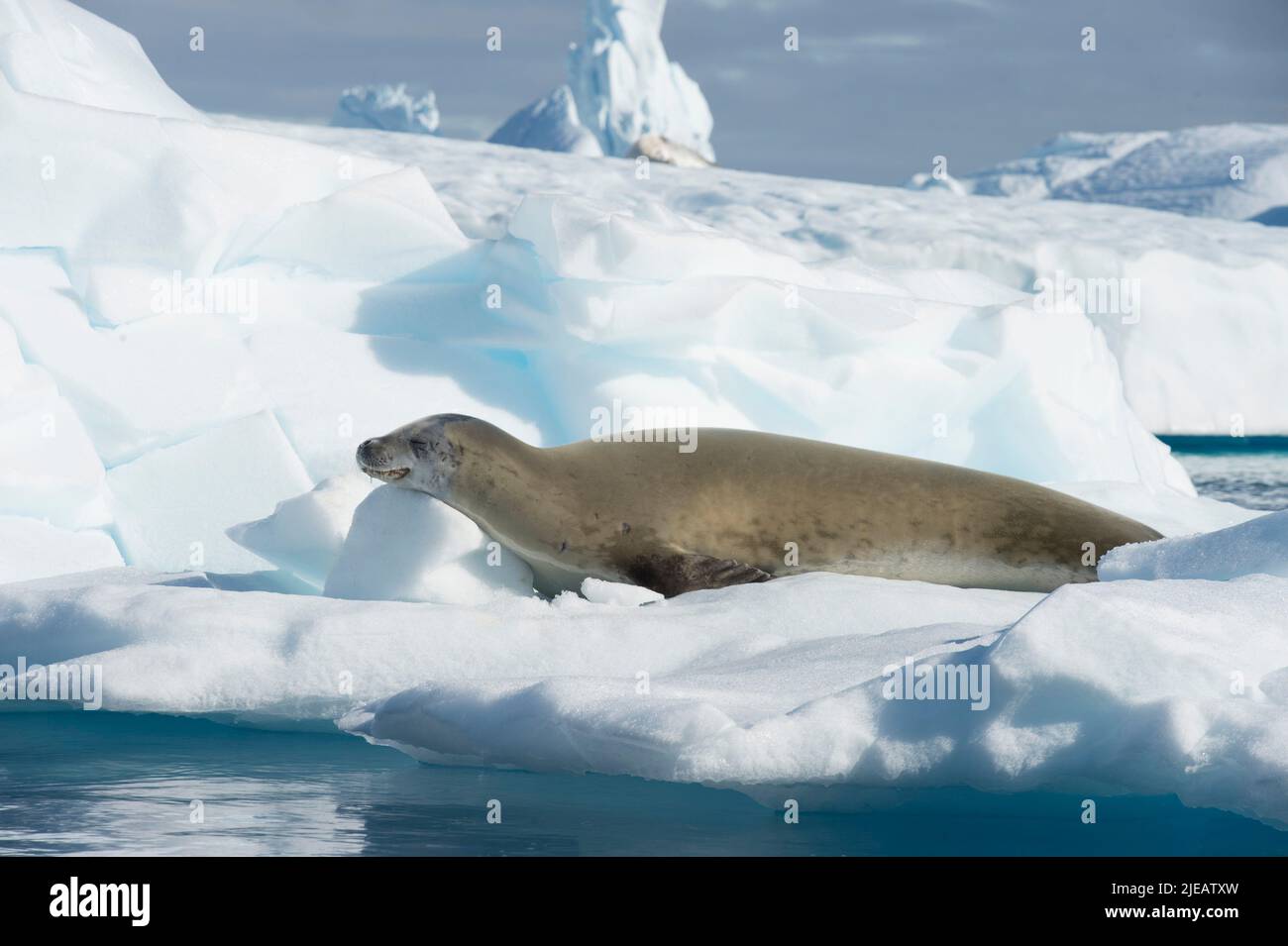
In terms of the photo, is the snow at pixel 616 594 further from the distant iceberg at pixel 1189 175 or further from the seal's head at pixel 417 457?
the distant iceberg at pixel 1189 175

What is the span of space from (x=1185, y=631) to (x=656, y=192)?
39.4ft

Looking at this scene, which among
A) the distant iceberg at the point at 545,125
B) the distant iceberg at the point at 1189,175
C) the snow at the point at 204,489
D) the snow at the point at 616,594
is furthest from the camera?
the distant iceberg at the point at 545,125

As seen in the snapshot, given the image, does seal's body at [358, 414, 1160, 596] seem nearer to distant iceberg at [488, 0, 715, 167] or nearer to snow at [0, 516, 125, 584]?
snow at [0, 516, 125, 584]

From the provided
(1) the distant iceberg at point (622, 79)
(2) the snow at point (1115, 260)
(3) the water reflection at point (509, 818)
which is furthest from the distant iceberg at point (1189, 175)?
(3) the water reflection at point (509, 818)

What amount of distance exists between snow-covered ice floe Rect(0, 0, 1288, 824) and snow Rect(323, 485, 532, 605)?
0.03ft

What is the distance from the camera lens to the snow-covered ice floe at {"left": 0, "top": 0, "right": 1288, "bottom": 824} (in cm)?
229

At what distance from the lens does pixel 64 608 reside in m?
3.50

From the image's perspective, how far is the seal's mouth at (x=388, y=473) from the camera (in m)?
3.92

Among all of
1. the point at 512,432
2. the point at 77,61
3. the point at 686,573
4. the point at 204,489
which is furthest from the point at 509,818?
the point at 77,61

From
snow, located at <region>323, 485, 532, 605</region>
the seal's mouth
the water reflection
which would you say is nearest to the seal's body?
the seal's mouth

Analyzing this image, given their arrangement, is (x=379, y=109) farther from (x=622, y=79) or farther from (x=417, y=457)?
(x=417, y=457)

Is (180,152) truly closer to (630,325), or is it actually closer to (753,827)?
(630,325)

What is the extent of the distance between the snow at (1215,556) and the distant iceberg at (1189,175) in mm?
24306
